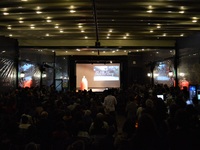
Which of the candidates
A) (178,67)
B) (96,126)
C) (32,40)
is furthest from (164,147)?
(32,40)

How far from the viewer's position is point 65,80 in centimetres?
2477

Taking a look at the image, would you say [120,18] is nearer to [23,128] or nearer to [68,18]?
[68,18]

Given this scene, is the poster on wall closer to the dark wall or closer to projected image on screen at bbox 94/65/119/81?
the dark wall

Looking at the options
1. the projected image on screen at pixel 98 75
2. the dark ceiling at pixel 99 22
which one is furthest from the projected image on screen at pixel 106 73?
the dark ceiling at pixel 99 22

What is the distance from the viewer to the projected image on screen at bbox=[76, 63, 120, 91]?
83.4 feet

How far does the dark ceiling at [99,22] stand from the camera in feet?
31.4

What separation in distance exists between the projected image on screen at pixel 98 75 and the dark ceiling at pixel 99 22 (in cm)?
853

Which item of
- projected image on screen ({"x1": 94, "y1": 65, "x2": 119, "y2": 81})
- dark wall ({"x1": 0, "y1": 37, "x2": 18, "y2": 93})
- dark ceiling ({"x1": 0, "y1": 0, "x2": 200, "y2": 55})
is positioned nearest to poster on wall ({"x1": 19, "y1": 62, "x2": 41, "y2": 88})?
dark wall ({"x1": 0, "y1": 37, "x2": 18, "y2": 93})

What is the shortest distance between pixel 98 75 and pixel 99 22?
13.5 metres

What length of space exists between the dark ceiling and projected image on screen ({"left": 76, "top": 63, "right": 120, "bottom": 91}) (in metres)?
8.53

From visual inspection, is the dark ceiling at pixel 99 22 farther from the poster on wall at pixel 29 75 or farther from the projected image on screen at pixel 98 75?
the projected image on screen at pixel 98 75

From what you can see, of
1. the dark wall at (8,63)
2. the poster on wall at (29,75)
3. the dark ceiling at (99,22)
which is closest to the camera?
the dark ceiling at (99,22)

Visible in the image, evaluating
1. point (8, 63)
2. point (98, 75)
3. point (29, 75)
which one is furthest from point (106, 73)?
point (8, 63)

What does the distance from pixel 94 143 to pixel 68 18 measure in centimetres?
759
